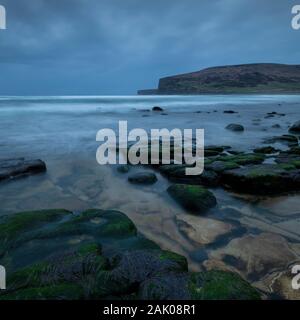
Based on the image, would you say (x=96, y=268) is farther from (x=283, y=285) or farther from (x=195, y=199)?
(x=195, y=199)

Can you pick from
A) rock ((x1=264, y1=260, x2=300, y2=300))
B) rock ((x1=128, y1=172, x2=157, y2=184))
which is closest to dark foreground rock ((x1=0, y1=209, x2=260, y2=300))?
rock ((x1=264, y1=260, x2=300, y2=300))

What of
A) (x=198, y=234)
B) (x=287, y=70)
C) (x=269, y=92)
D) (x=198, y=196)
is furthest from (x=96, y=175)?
(x=287, y=70)

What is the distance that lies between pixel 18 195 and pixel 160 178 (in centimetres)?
360

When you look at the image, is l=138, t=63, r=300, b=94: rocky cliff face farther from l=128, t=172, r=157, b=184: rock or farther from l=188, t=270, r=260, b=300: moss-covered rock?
l=188, t=270, r=260, b=300: moss-covered rock

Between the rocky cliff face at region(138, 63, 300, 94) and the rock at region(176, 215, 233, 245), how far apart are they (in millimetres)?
121276

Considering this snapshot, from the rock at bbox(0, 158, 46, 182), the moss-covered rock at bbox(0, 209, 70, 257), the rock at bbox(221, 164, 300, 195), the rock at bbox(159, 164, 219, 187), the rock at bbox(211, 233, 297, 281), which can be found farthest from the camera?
the rock at bbox(0, 158, 46, 182)

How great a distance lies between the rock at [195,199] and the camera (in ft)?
19.8

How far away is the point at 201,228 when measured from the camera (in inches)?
207

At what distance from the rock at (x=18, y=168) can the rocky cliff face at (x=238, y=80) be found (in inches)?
4690

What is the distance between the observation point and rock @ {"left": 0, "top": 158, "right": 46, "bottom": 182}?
8.15 metres

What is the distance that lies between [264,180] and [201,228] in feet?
8.27
